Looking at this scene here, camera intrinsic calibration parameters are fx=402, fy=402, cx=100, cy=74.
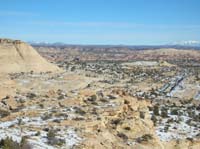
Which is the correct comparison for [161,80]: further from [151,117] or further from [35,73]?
[151,117]

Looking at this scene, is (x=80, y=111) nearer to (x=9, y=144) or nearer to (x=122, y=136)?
(x=122, y=136)

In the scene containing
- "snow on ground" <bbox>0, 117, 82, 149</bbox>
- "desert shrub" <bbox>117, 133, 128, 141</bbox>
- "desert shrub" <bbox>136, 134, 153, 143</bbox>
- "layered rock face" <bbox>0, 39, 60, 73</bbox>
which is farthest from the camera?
"layered rock face" <bbox>0, 39, 60, 73</bbox>

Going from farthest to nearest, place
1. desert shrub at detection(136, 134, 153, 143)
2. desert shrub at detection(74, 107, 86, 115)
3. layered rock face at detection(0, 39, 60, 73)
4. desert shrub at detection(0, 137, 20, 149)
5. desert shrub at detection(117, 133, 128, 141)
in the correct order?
layered rock face at detection(0, 39, 60, 73)
desert shrub at detection(74, 107, 86, 115)
desert shrub at detection(117, 133, 128, 141)
desert shrub at detection(136, 134, 153, 143)
desert shrub at detection(0, 137, 20, 149)

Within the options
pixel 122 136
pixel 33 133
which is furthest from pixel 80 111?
pixel 33 133

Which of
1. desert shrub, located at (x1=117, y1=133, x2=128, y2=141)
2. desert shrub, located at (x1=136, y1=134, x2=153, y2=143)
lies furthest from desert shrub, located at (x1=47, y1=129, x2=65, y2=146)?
desert shrub, located at (x1=136, y1=134, x2=153, y2=143)

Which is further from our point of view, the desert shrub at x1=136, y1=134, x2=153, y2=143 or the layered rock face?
the layered rock face

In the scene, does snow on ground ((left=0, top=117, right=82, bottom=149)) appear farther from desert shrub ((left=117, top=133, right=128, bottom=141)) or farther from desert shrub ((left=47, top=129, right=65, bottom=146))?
desert shrub ((left=117, top=133, right=128, bottom=141))

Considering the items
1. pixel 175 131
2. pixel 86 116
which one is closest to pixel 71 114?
pixel 86 116

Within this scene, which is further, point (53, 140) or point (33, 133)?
point (33, 133)

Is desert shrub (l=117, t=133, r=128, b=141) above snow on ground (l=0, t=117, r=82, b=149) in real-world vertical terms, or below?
below
